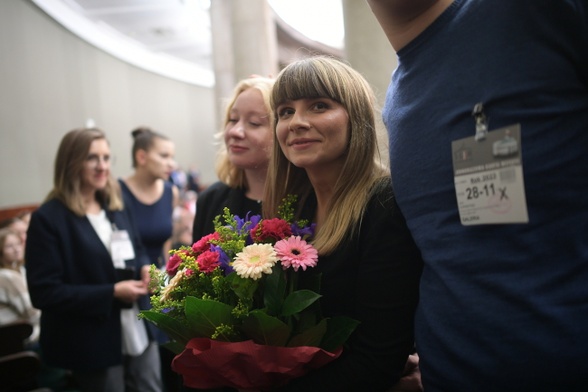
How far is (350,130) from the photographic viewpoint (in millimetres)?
1328

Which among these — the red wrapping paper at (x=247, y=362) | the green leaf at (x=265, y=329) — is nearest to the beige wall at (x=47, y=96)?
the red wrapping paper at (x=247, y=362)

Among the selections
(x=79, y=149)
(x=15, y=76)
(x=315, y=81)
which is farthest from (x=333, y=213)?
(x=15, y=76)

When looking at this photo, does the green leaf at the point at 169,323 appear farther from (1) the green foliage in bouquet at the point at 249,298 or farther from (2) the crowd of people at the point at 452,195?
(2) the crowd of people at the point at 452,195

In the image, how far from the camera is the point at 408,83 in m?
1.07

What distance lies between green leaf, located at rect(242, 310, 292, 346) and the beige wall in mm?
7379

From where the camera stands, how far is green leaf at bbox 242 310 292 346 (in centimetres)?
107

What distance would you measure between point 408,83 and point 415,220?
284 millimetres

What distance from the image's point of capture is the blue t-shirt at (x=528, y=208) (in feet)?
2.82

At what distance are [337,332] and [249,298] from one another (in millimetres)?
218

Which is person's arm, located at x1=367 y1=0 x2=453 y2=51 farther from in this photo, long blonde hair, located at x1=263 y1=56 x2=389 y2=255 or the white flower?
the white flower

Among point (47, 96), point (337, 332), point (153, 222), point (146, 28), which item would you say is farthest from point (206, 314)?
point (146, 28)

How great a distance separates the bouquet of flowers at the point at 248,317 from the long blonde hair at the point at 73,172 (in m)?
1.58

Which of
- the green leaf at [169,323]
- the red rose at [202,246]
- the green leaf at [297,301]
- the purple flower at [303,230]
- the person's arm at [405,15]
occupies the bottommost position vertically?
the green leaf at [169,323]

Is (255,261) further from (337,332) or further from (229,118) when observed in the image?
(229,118)
